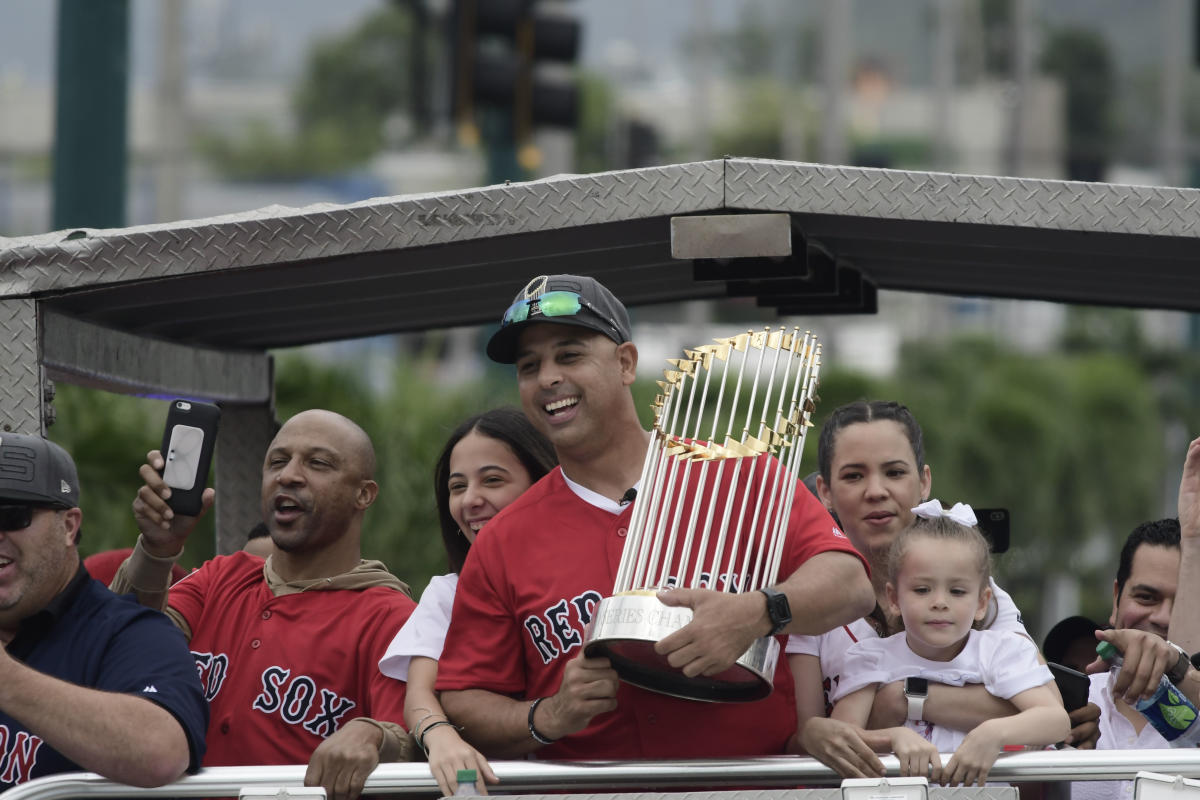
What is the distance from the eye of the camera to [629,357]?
13.9ft

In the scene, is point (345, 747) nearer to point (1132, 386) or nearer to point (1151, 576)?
point (1151, 576)

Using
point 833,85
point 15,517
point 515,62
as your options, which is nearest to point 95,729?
point 15,517

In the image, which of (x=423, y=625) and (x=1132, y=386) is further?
(x=1132, y=386)

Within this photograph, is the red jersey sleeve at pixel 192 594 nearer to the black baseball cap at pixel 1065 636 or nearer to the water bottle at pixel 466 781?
the water bottle at pixel 466 781

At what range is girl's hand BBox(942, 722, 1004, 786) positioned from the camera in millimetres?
A: 3674

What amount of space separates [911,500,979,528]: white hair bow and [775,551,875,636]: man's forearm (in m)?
0.54

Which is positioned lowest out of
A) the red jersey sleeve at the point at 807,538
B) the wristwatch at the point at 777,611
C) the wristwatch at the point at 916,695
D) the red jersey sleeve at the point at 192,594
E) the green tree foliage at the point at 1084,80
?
the wristwatch at the point at 916,695

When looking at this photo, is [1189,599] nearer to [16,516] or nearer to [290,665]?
[290,665]

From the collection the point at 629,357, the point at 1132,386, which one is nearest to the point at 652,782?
the point at 629,357

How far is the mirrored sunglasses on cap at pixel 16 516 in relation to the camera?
399cm

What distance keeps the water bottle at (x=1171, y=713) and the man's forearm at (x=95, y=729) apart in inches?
86.1

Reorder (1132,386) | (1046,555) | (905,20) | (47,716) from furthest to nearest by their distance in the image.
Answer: (905,20), (1132,386), (1046,555), (47,716)

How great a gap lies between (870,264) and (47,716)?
273cm

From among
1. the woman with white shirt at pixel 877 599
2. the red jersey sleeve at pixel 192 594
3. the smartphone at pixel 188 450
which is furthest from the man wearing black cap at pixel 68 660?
the woman with white shirt at pixel 877 599
